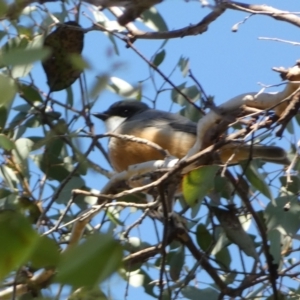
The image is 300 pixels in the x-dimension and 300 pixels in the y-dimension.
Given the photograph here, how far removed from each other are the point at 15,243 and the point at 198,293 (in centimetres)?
197

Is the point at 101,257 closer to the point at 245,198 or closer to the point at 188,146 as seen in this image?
the point at 245,198

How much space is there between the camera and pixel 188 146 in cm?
303

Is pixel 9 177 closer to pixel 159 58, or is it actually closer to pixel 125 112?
pixel 159 58

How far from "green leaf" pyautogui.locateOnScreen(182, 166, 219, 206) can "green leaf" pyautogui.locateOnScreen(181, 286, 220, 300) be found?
2.58ft

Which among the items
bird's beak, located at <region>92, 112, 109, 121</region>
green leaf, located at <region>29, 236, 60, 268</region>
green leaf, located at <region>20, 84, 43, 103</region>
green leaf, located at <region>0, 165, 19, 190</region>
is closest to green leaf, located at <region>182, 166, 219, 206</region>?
green leaf, located at <region>0, 165, 19, 190</region>

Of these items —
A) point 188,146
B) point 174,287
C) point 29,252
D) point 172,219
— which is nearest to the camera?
point 29,252

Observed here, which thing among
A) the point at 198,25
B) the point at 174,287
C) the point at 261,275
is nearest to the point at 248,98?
the point at 198,25

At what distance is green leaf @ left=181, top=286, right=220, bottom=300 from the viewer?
2.35m

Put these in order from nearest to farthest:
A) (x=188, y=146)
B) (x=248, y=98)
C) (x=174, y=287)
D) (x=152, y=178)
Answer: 1. (x=248, y=98)
2. (x=152, y=178)
3. (x=174, y=287)
4. (x=188, y=146)

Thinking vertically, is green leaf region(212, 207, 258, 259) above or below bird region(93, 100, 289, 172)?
below

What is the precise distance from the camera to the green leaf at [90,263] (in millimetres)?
459

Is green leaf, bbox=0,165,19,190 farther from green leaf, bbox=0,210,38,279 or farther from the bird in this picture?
green leaf, bbox=0,210,38,279

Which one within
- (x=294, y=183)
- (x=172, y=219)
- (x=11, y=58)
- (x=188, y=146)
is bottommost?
(x=11, y=58)

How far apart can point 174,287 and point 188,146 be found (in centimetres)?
73
